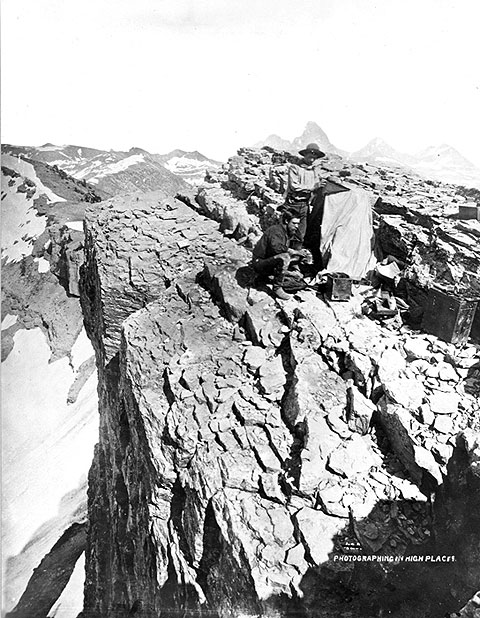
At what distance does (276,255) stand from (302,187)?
1565mm

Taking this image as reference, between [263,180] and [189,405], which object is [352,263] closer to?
[189,405]

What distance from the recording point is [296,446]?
10.9 feet

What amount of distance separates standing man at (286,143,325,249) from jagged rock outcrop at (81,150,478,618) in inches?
35.2

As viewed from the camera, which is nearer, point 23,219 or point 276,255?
point 276,255

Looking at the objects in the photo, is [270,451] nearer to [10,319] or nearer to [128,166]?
[128,166]

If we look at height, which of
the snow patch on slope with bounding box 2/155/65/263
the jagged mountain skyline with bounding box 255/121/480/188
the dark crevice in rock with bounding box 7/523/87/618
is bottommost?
the dark crevice in rock with bounding box 7/523/87/618

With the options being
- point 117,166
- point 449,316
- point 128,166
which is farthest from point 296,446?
point 117,166

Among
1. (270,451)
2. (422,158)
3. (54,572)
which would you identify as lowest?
(54,572)

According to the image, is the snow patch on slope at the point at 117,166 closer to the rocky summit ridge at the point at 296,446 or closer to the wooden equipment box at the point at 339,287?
the rocky summit ridge at the point at 296,446

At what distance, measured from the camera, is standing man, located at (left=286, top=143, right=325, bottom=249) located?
521cm

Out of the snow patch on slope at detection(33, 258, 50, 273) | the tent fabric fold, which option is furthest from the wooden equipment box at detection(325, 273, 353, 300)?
the snow patch on slope at detection(33, 258, 50, 273)

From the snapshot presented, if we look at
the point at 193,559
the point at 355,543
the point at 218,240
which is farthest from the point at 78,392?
the point at 355,543

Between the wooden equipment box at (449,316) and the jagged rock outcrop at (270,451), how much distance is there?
4.8 inches

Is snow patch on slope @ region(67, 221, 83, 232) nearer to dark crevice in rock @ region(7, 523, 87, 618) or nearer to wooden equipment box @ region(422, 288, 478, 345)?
dark crevice in rock @ region(7, 523, 87, 618)
